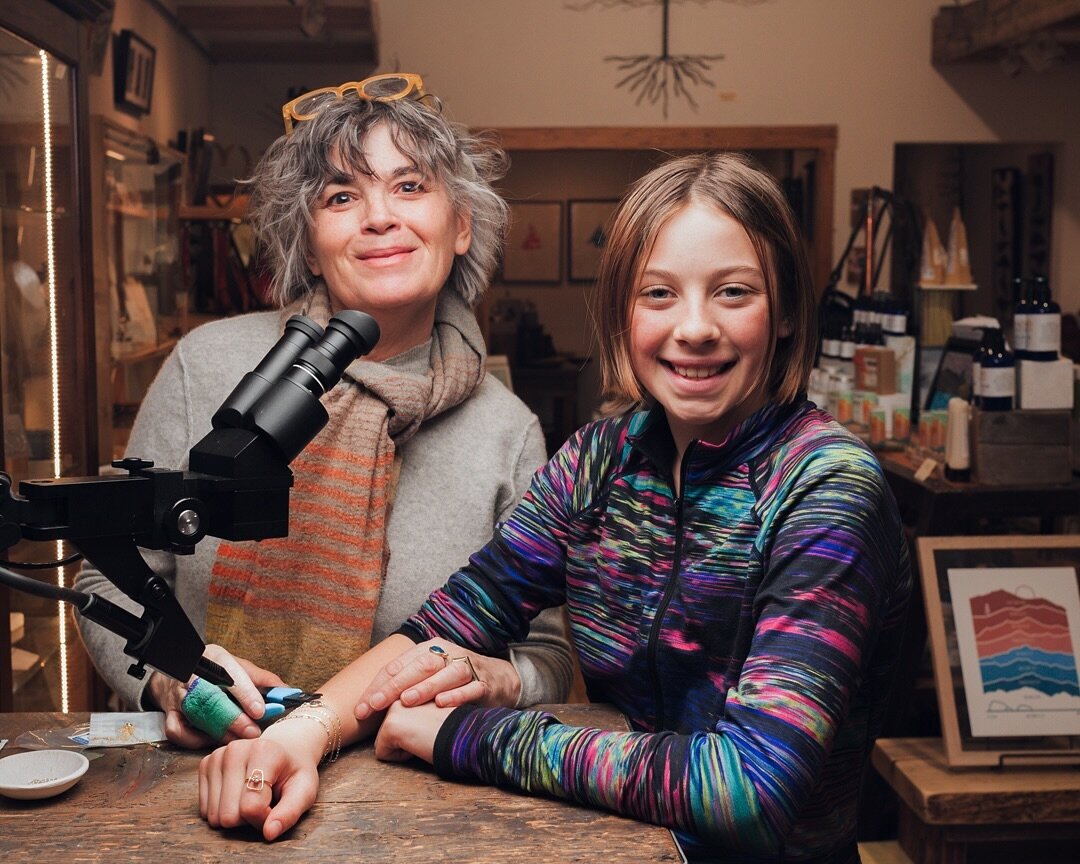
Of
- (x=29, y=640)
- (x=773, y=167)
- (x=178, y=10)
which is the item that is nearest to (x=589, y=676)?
(x=29, y=640)

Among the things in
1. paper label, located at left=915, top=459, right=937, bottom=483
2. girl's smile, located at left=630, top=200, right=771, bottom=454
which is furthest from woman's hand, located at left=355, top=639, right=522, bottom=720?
paper label, located at left=915, top=459, right=937, bottom=483

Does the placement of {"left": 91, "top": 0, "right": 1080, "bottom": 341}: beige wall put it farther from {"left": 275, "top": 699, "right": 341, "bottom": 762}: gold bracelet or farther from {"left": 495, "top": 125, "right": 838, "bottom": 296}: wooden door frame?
{"left": 275, "top": 699, "right": 341, "bottom": 762}: gold bracelet

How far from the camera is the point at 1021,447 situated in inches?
122

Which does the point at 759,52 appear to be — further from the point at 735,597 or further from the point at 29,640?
the point at 735,597

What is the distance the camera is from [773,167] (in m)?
8.05

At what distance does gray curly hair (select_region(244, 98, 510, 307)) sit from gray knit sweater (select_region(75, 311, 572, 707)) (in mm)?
124

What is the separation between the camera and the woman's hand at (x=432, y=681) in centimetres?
131

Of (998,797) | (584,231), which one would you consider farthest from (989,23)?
(998,797)

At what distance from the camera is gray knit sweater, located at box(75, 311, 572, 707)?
167 cm

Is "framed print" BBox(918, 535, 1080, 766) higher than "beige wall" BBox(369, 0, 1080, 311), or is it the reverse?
"beige wall" BBox(369, 0, 1080, 311)

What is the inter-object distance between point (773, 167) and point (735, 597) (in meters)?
7.17

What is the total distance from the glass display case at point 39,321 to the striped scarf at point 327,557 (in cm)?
77

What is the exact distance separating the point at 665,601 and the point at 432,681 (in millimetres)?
266

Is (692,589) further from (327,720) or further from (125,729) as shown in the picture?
(125,729)
